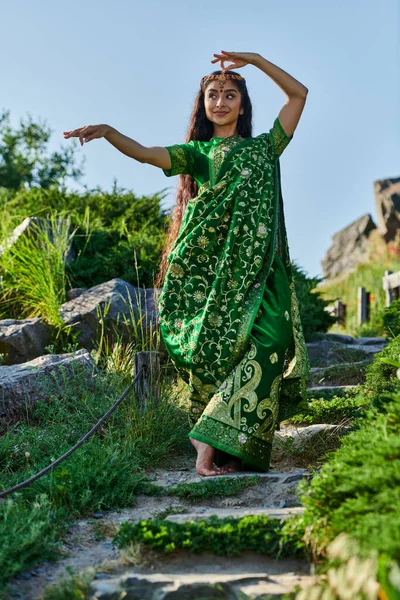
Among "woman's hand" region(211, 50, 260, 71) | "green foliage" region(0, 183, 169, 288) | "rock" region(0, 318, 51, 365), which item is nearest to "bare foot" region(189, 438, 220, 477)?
"woman's hand" region(211, 50, 260, 71)

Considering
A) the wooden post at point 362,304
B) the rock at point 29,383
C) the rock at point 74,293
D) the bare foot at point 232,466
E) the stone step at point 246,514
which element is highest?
the wooden post at point 362,304

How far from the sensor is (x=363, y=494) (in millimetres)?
2455

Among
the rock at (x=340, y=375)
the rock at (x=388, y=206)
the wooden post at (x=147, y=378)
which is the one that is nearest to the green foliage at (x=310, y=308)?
the rock at (x=340, y=375)

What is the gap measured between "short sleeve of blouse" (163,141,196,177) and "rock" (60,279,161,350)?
1.93m

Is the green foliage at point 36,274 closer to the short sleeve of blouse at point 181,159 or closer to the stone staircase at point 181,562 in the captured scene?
the short sleeve of blouse at point 181,159

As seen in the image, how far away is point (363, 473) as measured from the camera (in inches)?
99.7

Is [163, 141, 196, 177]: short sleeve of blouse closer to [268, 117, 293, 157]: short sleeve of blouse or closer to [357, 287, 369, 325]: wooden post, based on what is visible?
[268, 117, 293, 157]: short sleeve of blouse

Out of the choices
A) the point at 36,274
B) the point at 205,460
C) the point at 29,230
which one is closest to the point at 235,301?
the point at 205,460

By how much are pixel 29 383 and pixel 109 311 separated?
1.42 m

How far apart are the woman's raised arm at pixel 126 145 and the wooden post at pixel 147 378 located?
127 centimetres

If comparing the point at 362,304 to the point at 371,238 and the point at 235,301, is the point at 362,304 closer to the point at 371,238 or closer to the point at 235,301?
the point at 371,238

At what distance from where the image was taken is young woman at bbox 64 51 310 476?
12.8ft

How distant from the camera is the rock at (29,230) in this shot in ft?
25.2

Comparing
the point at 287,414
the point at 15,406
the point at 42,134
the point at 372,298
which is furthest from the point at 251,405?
the point at 42,134
